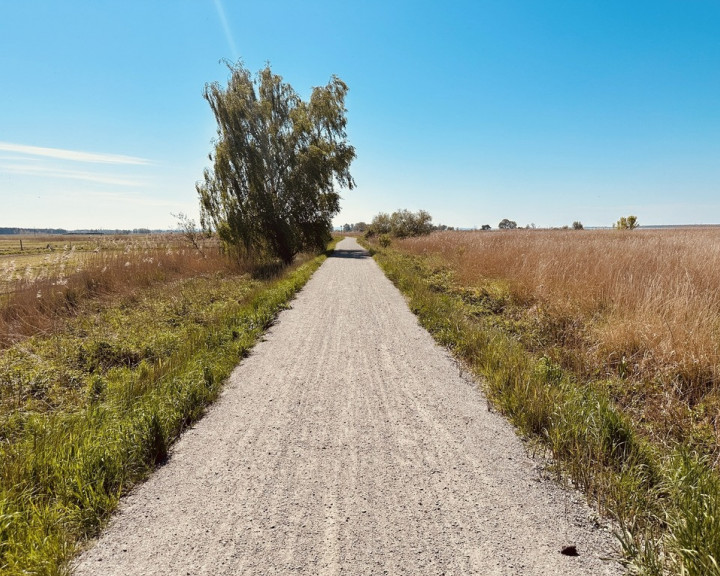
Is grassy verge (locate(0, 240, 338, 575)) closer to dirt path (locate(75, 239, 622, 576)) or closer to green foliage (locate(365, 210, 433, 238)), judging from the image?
dirt path (locate(75, 239, 622, 576))

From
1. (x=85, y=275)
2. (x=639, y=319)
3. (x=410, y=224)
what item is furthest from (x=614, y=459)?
(x=410, y=224)

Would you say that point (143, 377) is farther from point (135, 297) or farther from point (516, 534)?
point (135, 297)

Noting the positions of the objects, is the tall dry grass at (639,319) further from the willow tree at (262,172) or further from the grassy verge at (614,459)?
the willow tree at (262,172)

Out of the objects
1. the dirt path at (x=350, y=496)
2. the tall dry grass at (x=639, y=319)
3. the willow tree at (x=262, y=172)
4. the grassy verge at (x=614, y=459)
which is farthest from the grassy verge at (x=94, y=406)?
the willow tree at (x=262, y=172)

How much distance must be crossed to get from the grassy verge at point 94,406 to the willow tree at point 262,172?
10791 millimetres

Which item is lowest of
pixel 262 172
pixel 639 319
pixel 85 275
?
pixel 639 319

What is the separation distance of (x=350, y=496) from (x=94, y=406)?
340 cm

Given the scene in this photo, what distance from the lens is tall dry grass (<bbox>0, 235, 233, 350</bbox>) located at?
24.8ft

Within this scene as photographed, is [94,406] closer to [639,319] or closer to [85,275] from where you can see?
[639,319]

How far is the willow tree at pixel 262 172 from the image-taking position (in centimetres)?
1803

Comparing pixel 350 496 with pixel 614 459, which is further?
pixel 614 459

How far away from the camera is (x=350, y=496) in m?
2.44

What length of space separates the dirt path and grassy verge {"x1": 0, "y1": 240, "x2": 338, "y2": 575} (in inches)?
8.9

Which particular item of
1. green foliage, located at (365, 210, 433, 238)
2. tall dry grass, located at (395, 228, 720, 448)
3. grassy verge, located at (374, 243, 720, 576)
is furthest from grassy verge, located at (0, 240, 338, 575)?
green foliage, located at (365, 210, 433, 238)
